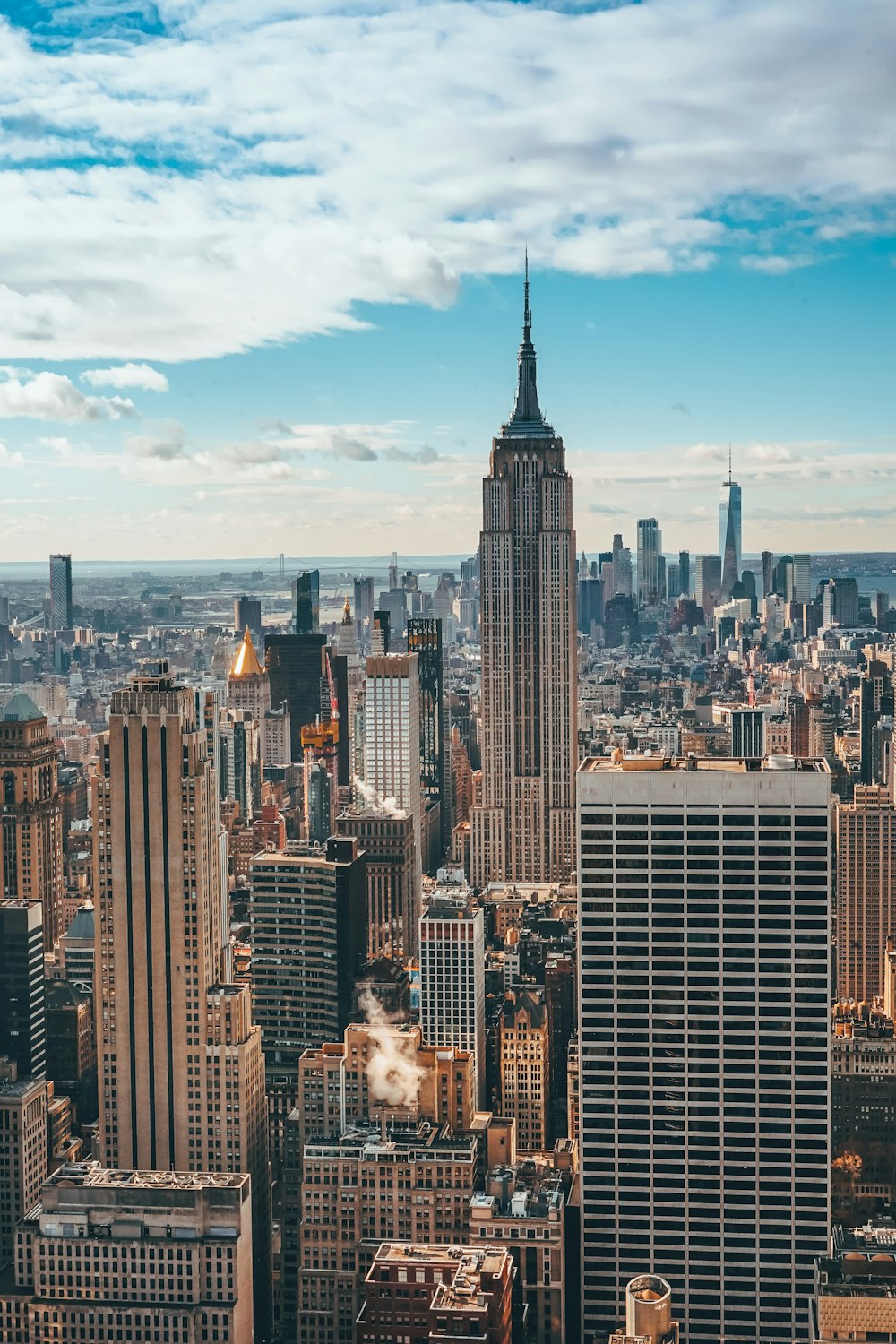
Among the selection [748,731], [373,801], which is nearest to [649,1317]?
[373,801]

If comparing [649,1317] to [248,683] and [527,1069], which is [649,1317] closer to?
[527,1069]

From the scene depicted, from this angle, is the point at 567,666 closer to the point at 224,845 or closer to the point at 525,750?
the point at 525,750

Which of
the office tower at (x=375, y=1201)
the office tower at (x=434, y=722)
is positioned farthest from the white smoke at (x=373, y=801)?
the office tower at (x=375, y=1201)

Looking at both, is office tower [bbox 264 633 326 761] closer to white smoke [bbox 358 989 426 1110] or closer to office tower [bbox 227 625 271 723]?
office tower [bbox 227 625 271 723]

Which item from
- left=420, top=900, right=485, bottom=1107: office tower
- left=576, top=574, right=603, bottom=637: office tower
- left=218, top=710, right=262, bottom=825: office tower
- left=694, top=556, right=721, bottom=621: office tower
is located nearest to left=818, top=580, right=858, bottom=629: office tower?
left=694, top=556, right=721, bottom=621: office tower

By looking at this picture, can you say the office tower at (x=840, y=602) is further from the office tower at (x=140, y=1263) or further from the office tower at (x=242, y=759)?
the office tower at (x=140, y=1263)

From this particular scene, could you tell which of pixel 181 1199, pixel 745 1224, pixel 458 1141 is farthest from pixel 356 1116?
pixel 745 1224
